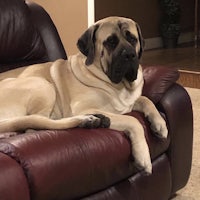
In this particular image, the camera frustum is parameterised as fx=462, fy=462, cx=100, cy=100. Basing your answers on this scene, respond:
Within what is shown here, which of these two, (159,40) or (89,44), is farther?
(159,40)

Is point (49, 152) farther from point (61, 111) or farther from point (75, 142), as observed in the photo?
point (61, 111)

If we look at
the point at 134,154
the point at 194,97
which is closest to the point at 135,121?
the point at 134,154

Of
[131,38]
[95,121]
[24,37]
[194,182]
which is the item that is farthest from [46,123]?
[194,182]

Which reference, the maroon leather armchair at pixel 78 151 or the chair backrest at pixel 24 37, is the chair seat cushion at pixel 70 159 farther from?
the chair backrest at pixel 24 37

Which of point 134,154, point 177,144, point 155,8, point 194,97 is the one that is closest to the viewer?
point 134,154

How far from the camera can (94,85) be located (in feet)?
7.16

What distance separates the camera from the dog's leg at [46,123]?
181 centimetres

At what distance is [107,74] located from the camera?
217 cm

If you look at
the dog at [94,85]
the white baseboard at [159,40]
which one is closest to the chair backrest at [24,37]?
the dog at [94,85]

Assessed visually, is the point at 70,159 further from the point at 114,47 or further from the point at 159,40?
the point at 159,40

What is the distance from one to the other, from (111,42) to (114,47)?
29mm

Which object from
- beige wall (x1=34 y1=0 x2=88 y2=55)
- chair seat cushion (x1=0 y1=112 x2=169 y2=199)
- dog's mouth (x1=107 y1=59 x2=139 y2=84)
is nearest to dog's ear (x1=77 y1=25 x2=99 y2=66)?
dog's mouth (x1=107 y1=59 x2=139 y2=84)

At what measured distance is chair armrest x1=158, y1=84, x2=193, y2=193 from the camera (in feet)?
7.36

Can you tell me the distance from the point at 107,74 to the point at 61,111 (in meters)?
0.29
